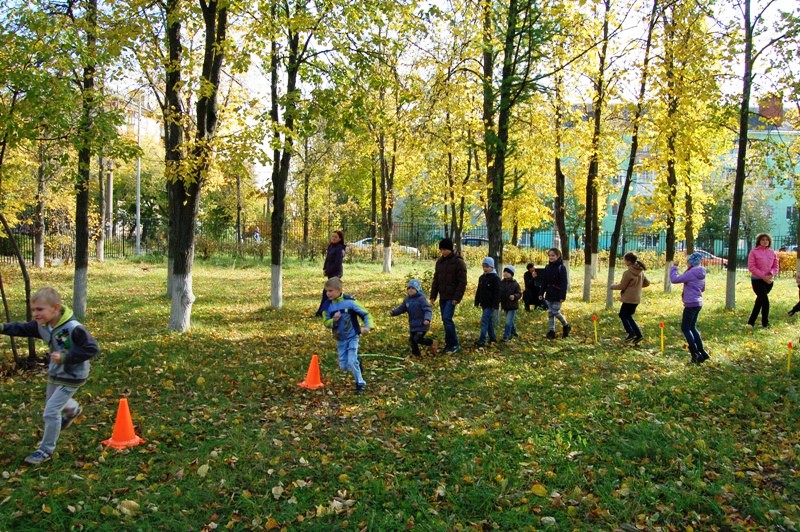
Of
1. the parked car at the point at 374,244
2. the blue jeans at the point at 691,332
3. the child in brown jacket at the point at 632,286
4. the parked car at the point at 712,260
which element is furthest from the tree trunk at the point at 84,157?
the parked car at the point at 712,260

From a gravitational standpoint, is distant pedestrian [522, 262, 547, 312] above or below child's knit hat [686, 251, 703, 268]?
below

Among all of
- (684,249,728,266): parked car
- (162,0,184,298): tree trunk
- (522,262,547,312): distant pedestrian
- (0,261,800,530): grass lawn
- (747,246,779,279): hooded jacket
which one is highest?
(162,0,184,298): tree trunk

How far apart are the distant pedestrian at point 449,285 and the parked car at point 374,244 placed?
19.3 m

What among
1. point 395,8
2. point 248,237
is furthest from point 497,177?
point 248,237

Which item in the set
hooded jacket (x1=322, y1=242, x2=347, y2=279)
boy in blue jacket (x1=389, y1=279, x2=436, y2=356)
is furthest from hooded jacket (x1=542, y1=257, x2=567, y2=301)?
hooded jacket (x1=322, y1=242, x2=347, y2=279)

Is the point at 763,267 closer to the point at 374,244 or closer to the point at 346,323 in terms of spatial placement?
the point at 346,323

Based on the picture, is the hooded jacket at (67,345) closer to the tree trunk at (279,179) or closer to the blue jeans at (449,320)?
the blue jeans at (449,320)

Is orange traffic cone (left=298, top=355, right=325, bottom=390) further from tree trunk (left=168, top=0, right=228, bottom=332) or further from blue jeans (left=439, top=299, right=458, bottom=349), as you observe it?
tree trunk (left=168, top=0, right=228, bottom=332)

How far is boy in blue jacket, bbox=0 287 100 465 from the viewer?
15.7ft

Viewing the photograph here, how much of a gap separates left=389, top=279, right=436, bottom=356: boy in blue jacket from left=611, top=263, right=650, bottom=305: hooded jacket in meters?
3.40

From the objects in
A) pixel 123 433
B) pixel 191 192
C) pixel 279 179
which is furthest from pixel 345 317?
pixel 279 179

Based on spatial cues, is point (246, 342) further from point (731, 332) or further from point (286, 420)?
point (731, 332)

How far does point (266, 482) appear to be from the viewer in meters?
4.67

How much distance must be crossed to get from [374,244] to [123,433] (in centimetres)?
2327
